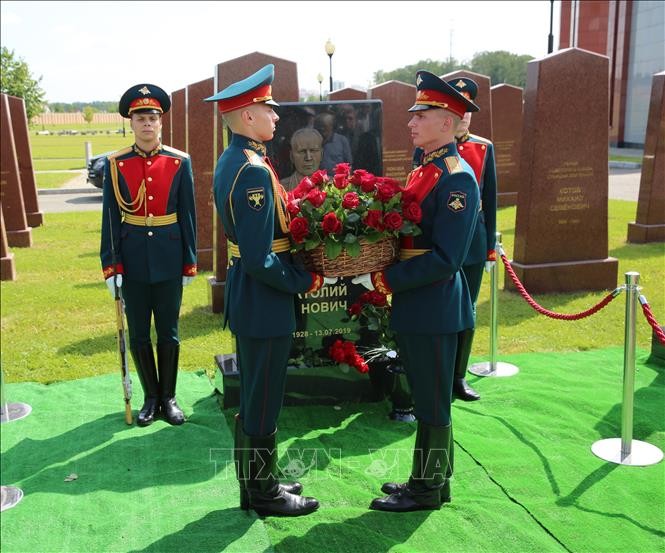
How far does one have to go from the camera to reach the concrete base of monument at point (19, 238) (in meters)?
11.8

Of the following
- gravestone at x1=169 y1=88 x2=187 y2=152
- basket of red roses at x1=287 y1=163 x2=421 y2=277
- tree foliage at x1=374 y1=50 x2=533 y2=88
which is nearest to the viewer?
basket of red roses at x1=287 y1=163 x2=421 y2=277

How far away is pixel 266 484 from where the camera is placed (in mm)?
3576

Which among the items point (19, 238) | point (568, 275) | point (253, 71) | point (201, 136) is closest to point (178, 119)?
point (201, 136)

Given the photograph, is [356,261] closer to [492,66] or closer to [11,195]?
[11,195]

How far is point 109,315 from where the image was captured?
7828mm

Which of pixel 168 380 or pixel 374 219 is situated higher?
pixel 374 219

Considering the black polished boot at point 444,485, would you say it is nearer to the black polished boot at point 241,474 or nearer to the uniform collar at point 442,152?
the black polished boot at point 241,474

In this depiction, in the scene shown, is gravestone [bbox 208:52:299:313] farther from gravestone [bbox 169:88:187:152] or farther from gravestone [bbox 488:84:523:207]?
gravestone [bbox 488:84:523:207]

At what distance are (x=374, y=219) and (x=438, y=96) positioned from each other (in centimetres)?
62

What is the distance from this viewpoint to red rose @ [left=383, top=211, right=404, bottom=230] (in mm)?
3230

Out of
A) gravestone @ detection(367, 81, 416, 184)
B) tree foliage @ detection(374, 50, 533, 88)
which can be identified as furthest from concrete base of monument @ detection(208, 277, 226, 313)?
tree foliage @ detection(374, 50, 533, 88)

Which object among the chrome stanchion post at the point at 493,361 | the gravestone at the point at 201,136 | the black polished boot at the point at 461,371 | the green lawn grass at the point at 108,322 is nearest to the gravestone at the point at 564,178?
the green lawn grass at the point at 108,322

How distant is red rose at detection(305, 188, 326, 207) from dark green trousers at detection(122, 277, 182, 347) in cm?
176

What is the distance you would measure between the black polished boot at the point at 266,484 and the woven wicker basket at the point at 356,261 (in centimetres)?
85
